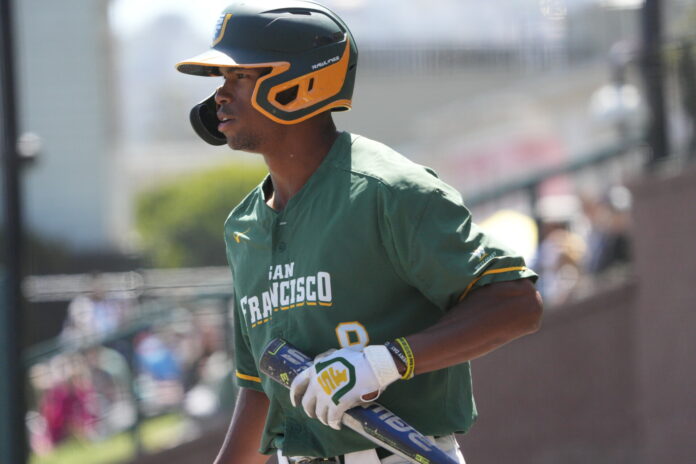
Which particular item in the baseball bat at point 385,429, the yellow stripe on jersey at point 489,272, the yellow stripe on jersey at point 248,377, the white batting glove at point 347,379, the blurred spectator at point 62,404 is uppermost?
the yellow stripe on jersey at point 489,272

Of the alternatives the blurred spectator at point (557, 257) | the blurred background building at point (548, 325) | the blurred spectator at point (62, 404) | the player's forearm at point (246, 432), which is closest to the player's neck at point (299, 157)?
the player's forearm at point (246, 432)

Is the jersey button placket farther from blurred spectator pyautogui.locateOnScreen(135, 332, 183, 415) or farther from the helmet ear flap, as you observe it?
blurred spectator pyautogui.locateOnScreen(135, 332, 183, 415)

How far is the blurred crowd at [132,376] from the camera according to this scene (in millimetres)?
8523

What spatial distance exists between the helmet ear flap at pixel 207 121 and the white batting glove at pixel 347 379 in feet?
3.33

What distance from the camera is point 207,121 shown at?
370 centimetres

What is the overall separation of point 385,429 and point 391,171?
2.25ft

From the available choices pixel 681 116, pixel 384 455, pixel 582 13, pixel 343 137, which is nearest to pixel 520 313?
pixel 384 455

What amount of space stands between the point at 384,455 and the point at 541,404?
17.4 feet

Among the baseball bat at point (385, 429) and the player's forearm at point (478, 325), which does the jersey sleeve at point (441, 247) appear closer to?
the player's forearm at point (478, 325)

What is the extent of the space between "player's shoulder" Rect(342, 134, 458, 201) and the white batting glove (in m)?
0.43

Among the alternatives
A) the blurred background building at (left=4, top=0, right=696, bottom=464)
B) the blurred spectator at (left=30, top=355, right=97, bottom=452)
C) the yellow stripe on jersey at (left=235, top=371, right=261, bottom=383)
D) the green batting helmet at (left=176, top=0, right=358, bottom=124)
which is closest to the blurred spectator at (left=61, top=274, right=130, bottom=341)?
the blurred background building at (left=4, top=0, right=696, bottom=464)

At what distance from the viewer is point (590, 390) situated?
8.21 m

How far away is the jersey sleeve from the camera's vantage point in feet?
9.74

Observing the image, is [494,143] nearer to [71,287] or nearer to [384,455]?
[71,287]
